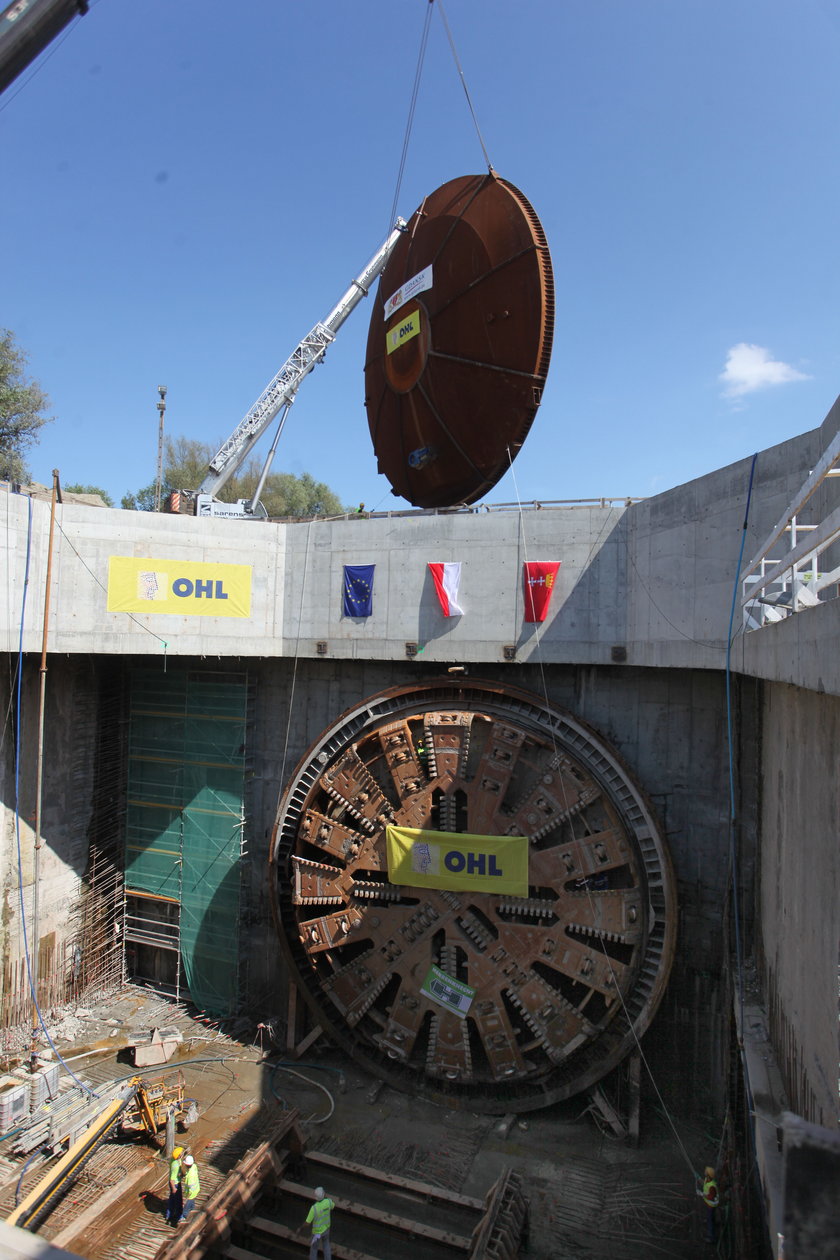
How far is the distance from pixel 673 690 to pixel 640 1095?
7.38m

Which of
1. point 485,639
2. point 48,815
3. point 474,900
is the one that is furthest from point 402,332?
point 48,815

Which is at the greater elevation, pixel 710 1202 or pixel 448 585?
pixel 448 585

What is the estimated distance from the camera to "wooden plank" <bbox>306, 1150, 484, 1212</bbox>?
1097 cm

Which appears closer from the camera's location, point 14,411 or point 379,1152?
point 379,1152

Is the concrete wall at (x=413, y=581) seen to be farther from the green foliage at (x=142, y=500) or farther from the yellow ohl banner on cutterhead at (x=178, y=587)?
the green foliage at (x=142, y=500)

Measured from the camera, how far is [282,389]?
25.6 meters

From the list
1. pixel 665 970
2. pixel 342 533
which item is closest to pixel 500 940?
pixel 665 970

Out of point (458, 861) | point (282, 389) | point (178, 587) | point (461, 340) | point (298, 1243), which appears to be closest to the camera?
point (298, 1243)

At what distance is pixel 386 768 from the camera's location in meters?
15.3

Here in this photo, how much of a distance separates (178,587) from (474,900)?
914 cm

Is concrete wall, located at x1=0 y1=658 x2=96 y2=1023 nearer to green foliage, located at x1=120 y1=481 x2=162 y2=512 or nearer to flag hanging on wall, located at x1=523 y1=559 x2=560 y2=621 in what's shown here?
flag hanging on wall, located at x1=523 y1=559 x2=560 y2=621

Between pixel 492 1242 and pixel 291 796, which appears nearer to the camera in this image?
pixel 492 1242

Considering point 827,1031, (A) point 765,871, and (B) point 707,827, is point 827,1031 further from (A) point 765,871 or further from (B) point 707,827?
(B) point 707,827

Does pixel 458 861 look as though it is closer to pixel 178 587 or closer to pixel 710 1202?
pixel 710 1202
